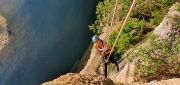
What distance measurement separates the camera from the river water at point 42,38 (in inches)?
471

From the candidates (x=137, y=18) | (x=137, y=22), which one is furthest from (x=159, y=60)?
(x=137, y=18)

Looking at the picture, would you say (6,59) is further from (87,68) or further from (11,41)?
(87,68)

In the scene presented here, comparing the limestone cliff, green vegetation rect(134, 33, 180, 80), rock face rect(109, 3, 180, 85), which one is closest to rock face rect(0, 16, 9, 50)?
the limestone cliff

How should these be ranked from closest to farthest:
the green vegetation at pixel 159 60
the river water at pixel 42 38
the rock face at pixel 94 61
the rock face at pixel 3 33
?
the green vegetation at pixel 159 60 → the rock face at pixel 94 61 → the rock face at pixel 3 33 → the river water at pixel 42 38

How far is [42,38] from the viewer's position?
493 inches

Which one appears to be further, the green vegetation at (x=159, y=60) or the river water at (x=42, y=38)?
the river water at (x=42, y=38)

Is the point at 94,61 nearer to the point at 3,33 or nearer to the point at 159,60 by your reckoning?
the point at 3,33

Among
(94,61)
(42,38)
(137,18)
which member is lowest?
(94,61)

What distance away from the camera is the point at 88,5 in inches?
524

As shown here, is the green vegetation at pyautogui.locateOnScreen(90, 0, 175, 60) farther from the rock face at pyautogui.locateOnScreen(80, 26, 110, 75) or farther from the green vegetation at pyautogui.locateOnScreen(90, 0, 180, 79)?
the rock face at pyautogui.locateOnScreen(80, 26, 110, 75)

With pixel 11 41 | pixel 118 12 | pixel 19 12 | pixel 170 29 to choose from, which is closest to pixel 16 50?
pixel 11 41

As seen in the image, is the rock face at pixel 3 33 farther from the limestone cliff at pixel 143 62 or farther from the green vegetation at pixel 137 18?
the limestone cliff at pixel 143 62

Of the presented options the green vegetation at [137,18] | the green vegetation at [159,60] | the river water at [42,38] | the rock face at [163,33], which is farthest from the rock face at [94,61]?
the green vegetation at [159,60]

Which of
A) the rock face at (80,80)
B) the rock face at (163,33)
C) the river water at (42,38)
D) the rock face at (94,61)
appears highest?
the river water at (42,38)
